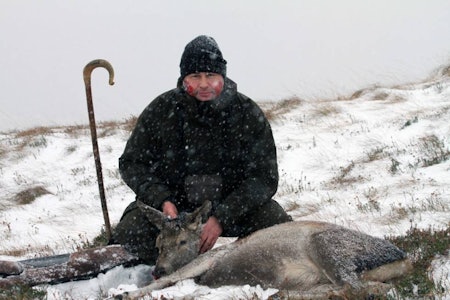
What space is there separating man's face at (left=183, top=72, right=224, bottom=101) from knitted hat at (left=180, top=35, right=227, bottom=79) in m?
0.06

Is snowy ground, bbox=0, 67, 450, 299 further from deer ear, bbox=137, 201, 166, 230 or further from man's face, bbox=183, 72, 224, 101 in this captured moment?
man's face, bbox=183, 72, 224, 101

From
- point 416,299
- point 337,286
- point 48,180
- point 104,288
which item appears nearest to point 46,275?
point 104,288

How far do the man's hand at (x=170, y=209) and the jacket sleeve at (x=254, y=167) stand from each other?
1.45 ft

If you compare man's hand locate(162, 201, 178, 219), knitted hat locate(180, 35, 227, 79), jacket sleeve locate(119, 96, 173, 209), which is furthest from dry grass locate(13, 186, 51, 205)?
knitted hat locate(180, 35, 227, 79)

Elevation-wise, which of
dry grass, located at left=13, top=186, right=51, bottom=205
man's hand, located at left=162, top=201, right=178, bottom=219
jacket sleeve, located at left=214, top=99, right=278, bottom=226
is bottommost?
dry grass, located at left=13, top=186, right=51, bottom=205

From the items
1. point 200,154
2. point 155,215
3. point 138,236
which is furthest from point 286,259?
point 138,236

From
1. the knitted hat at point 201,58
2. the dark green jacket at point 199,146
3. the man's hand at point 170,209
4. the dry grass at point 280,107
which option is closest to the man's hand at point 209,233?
the man's hand at point 170,209

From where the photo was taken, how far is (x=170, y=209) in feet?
18.5

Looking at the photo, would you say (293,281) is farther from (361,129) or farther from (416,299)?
(361,129)

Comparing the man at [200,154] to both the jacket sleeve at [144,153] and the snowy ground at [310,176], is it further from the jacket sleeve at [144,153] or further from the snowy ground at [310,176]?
the snowy ground at [310,176]

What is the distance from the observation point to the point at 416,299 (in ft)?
13.3

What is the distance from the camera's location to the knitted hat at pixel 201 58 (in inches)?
227

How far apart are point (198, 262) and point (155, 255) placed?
998 millimetres

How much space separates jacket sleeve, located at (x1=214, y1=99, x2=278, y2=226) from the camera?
A: 5.75 meters
